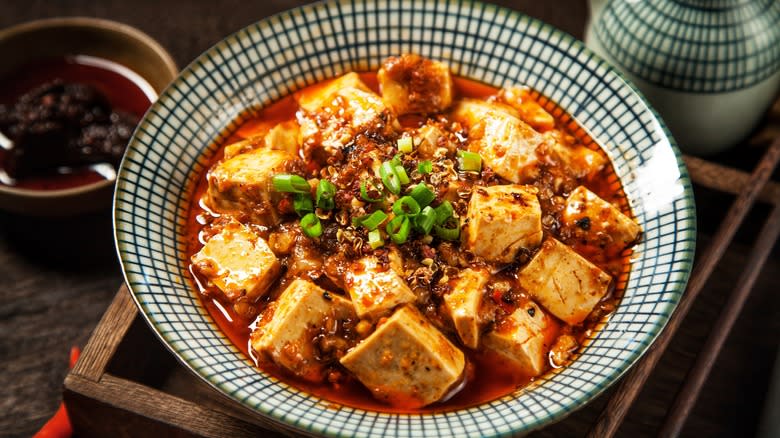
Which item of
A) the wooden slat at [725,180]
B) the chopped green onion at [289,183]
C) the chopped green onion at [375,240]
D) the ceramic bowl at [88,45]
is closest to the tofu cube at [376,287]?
the chopped green onion at [375,240]

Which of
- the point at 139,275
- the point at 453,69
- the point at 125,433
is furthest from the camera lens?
the point at 453,69

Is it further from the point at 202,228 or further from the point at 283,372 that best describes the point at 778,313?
the point at 202,228

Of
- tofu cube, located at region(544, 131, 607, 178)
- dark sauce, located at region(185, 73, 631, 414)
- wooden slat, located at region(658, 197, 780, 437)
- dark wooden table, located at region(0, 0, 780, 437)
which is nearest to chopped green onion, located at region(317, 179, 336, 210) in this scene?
dark sauce, located at region(185, 73, 631, 414)

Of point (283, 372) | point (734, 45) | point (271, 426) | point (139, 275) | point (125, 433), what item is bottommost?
point (125, 433)

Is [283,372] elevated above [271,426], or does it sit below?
above

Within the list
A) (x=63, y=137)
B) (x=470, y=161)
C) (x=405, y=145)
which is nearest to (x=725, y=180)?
(x=470, y=161)

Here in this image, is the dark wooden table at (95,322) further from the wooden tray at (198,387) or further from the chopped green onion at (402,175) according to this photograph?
the chopped green onion at (402,175)

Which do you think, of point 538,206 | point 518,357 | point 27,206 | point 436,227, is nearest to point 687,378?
point 518,357
